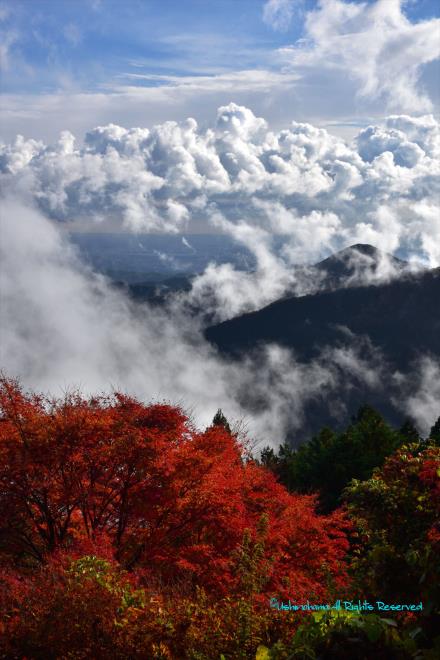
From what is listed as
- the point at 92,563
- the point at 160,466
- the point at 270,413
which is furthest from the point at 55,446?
the point at 270,413

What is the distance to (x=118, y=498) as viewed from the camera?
696 inches

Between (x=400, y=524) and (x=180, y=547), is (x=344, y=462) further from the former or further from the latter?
(x=400, y=524)

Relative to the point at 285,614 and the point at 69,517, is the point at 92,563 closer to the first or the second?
the point at 285,614

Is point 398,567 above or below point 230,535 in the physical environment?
below

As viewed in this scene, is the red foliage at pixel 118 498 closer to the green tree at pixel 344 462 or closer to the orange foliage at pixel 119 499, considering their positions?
the orange foliage at pixel 119 499

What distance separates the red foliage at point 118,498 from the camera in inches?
636

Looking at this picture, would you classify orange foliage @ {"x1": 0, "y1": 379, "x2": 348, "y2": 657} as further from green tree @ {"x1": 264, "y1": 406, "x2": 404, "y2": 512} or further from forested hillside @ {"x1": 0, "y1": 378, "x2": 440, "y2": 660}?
green tree @ {"x1": 264, "y1": 406, "x2": 404, "y2": 512}

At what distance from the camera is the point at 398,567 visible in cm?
853

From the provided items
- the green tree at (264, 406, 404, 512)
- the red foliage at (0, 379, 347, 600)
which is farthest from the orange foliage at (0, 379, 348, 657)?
the green tree at (264, 406, 404, 512)

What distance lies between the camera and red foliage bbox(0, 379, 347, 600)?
16.2 m

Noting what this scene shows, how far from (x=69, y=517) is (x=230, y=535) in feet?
16.7

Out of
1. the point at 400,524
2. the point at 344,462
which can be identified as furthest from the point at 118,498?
the point at 344,462

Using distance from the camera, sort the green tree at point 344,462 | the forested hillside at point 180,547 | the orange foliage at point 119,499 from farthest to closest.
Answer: the green tree at point 344,462
the orange foliage at point 119,499
the forested hillside at point 180,547

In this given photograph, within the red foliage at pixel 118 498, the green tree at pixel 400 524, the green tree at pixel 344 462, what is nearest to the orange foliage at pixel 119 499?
the red foliage at pixel 118 498
